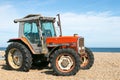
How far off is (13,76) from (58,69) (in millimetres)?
1735

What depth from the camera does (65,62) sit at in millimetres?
12641

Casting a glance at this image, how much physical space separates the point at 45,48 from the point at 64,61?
124 cm

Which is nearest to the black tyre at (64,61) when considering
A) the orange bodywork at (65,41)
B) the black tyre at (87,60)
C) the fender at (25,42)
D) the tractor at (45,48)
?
the tractor at (45,48)

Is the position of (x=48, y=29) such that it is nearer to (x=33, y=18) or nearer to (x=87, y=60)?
(x=33, y=18)

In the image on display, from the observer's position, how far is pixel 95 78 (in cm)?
1166

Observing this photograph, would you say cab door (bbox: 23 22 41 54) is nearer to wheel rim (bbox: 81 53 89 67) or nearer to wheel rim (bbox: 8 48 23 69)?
wheel rim (bbox: 8 48 23 69)

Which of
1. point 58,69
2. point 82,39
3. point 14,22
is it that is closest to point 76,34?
point 82,39

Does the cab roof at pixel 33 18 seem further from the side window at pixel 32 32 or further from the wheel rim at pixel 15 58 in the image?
the wheel rim at pixel 15 58

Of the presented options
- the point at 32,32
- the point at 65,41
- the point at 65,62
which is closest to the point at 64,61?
the point at 65,62

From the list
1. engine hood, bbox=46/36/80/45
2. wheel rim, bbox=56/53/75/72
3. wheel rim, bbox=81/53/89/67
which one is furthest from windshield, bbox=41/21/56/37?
wheel rim, bbox=81/53/89/67

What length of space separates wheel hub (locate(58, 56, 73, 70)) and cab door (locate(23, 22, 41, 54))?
1270 mm

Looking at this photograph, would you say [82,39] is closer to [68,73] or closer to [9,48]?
[68,73]

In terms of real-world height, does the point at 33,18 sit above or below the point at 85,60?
above

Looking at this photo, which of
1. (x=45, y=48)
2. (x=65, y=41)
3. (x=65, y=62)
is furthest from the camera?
(x=45, y=48)
